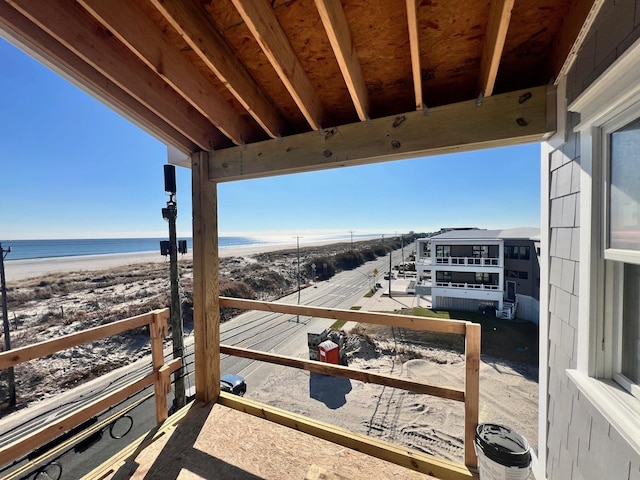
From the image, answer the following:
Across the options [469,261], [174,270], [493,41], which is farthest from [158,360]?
[469,261]

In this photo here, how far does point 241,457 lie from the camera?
179 cm

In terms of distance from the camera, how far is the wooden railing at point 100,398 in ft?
4.78

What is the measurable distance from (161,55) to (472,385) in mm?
2621

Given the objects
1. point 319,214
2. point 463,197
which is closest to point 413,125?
point 463,197

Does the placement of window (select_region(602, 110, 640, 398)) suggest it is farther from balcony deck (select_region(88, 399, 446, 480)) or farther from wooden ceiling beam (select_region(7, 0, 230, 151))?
wooden ceiling beam (select_region(7, 0, 230, 151))

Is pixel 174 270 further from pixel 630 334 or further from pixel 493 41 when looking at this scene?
pixel 630 334

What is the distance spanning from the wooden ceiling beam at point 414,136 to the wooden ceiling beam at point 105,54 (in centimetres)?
54

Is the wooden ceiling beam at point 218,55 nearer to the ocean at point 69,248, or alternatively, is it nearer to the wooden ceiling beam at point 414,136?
the wooden ceiling beam at point 414,136

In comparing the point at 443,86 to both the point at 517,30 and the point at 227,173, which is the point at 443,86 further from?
the point at 227,173

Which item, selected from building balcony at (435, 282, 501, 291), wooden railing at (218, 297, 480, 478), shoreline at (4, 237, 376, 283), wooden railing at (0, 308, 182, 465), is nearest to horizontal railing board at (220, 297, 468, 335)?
wooden railing at (218, 297, 480, 478)

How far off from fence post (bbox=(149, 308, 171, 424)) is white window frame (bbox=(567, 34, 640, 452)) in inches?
105

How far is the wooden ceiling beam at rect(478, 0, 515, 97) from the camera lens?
1.03m

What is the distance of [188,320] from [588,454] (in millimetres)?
13817

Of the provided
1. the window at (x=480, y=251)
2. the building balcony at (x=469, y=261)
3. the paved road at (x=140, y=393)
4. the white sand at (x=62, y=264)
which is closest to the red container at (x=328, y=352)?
the paved road at (x=140, y=393)
